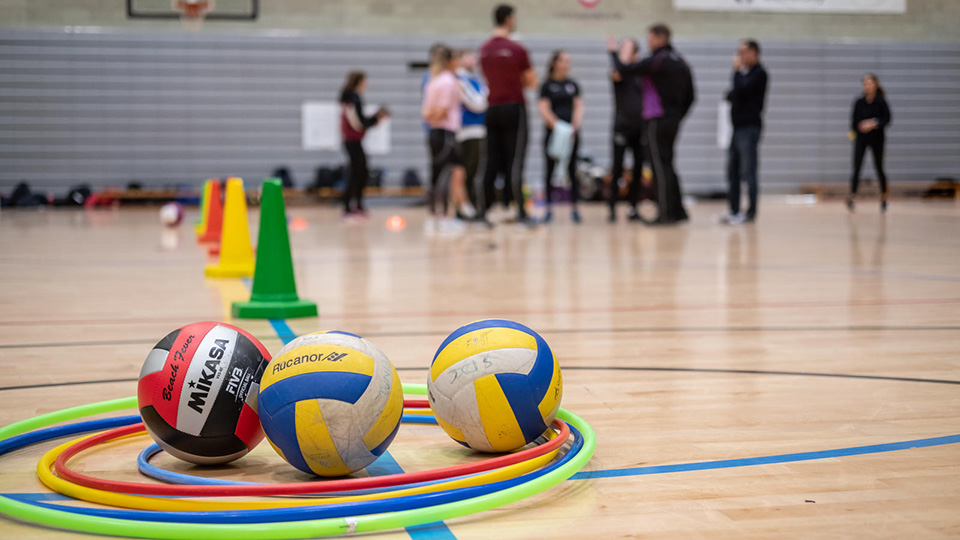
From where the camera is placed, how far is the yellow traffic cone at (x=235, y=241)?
659cm

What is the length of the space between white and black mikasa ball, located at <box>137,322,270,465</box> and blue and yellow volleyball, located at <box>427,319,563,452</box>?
1.63 ft

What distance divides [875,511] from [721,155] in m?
19.6

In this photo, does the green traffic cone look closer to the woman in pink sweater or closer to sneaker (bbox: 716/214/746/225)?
the woman in pink sweater

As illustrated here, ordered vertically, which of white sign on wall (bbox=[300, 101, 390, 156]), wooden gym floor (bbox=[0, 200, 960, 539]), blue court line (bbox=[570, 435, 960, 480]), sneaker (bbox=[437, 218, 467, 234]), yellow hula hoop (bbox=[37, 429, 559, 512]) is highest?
white sign on wall (bbox=[300, 101, 390, 156])

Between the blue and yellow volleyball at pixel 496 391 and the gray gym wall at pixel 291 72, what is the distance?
1716 centimetres

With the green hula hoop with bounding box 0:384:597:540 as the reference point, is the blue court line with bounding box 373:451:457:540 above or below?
below

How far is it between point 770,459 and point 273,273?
307 cm

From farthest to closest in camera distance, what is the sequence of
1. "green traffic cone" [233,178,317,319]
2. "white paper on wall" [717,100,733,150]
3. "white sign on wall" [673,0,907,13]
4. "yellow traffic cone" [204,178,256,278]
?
1. "white paper on wall" [717,100,733,150]
2. "white sign on wall" [673,0,907,13]
3. "yellow traffic cone" [204,178,256,278]
4. "green traffic cone" [233,178,317,319]

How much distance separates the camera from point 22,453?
8.41 feet

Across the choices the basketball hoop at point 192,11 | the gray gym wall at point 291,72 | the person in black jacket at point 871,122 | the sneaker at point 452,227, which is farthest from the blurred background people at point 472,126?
the basketball hoop at point 192,11

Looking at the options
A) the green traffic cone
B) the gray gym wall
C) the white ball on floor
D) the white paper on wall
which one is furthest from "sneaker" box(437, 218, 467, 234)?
the white paper on wall

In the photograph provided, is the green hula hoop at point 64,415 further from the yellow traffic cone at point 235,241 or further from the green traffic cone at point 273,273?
the yellow traffic cone at point 235,241

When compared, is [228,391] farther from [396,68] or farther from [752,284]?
[396,68]

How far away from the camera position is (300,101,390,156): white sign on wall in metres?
19.3
